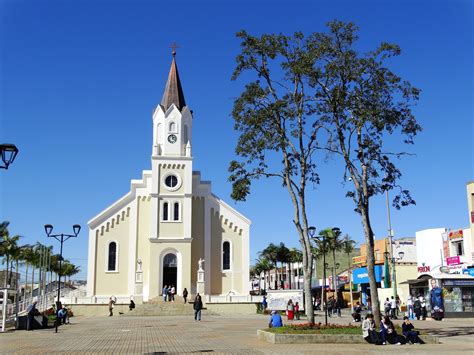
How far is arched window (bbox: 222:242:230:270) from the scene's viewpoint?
5125cm

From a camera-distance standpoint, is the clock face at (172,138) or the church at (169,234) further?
the clock face at (172,138)

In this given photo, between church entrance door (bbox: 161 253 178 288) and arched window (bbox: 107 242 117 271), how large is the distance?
4.53 meters

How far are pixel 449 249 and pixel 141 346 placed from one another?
33404 millimetres

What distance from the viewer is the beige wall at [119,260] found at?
48562 mm

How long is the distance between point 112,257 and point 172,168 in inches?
386

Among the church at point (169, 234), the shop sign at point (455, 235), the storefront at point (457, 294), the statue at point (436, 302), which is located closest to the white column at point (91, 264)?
the church at point (169, 234)

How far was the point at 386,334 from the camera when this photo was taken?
20.3m

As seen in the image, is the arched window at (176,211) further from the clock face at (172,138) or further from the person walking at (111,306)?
the person walking at (111,306)

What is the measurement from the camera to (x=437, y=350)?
1803cm

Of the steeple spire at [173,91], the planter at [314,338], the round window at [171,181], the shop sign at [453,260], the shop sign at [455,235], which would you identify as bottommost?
the planter at [314,338]

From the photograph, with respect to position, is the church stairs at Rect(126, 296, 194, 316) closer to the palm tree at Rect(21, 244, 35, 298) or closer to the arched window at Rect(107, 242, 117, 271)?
the arched window at Rect(107, 242, 117, 271)

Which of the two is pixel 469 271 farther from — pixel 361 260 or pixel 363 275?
pixel 361 260

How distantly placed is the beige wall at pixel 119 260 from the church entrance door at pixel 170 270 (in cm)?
350

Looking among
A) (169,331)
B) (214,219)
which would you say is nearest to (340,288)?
(214,219)
